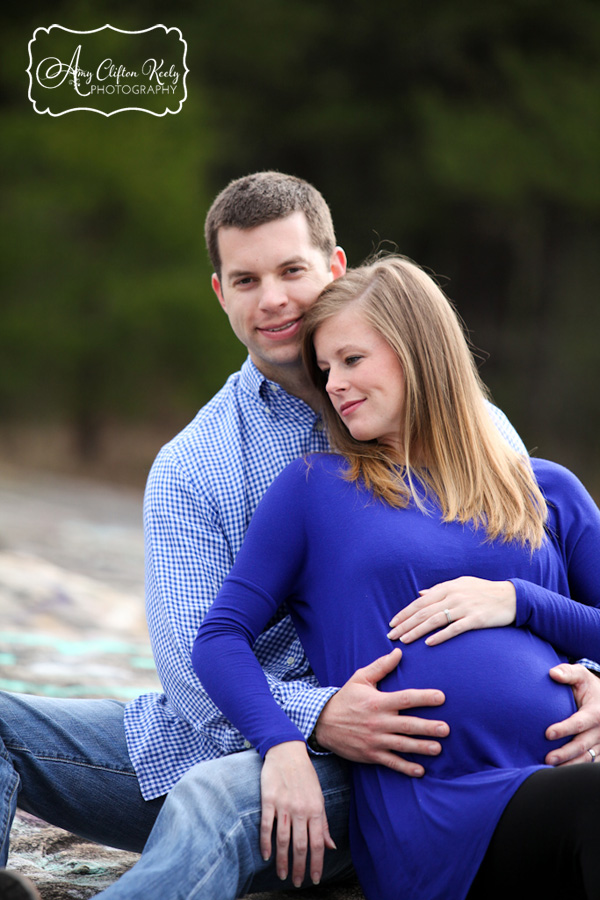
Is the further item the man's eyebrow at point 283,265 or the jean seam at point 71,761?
the man's eyebrow at point 283,265

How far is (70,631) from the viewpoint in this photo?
4195 mm

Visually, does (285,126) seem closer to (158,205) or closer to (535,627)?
(158,205)

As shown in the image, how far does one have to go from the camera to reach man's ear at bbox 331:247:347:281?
242 cm

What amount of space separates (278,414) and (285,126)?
41.8 ft

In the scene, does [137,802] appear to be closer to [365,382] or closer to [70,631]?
[365,382]

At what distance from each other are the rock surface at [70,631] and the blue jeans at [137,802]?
0.18 metres

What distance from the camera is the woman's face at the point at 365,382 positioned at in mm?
1946

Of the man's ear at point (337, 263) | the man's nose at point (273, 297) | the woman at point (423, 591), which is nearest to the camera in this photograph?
the woman at point (423, 591)

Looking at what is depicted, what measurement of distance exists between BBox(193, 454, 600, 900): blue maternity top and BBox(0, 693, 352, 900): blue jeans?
0.29ft

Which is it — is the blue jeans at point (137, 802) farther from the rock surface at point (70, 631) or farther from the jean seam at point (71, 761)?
the rock surface at point (70, 631)

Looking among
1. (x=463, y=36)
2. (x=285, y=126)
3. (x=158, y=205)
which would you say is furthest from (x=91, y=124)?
(x=463, y=36)
